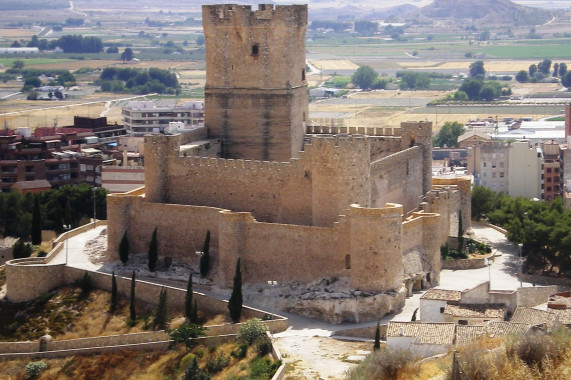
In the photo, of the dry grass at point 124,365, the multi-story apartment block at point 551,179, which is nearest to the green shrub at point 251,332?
the dry grass at point 124,365

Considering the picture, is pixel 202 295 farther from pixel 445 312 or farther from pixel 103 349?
pixel 445 312

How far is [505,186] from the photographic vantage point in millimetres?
87125

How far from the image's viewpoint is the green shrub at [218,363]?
149 ft

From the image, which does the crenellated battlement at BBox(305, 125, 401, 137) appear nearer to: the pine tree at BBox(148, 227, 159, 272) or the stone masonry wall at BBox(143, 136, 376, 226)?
the stone masonry wall at BBox(143, 136, 376, 226)

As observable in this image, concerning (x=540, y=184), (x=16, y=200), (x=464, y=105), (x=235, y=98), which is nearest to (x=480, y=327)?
(x=235, y=98)

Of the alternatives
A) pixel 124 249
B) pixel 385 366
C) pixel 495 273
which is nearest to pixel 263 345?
pixel 385 366

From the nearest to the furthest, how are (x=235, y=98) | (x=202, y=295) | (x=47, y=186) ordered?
(x=202, y=295) → (x=235, y=98) → (x=47, y=186)

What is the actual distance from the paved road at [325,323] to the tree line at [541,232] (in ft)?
2.81

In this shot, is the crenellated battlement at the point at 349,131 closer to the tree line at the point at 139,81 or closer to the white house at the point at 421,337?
the white house at the point at 421,337

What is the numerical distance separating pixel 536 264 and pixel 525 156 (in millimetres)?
29745

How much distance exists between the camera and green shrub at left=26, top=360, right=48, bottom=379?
48.5m

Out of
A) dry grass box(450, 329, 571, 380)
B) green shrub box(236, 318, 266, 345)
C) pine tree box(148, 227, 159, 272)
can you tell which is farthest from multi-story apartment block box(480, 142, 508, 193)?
dry grass box(450, 329, 571, 380)

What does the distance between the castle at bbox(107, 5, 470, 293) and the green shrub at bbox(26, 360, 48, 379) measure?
7.38m

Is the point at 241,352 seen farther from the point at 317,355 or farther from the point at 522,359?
the point at 522,359
